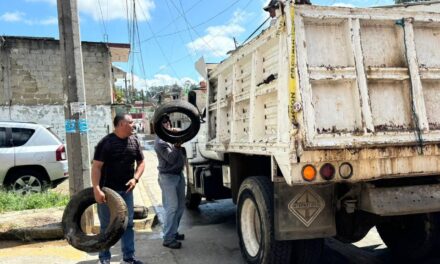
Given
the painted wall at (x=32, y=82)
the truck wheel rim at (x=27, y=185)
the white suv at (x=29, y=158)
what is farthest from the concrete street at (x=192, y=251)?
the painted wall at (x=32, y=82)

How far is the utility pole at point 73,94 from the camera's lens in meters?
6.22

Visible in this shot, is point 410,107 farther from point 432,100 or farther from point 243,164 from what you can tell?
point 243,164

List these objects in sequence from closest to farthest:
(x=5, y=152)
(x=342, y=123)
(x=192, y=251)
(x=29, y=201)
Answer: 1. (x=342, y=123)
2. (x=192, y=251)
3. (x=29, y=201)
4. (x=5, y=152)

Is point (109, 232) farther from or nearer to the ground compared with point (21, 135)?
nearer to the ground

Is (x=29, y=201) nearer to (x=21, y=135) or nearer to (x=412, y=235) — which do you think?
(x=21, y=135)

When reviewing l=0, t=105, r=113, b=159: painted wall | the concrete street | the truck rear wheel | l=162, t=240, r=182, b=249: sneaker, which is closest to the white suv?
the concrete street

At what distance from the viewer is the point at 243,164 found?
16.2 ft

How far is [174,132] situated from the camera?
5742 mm

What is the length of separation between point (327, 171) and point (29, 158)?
24.1 ft

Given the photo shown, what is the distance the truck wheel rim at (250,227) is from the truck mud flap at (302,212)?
0.71 metres

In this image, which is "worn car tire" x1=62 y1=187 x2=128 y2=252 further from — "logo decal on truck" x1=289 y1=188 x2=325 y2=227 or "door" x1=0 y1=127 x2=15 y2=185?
"door" x1=0 y1=127 x2=15 y2=185

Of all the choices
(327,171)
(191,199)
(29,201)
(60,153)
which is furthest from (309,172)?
(60,153)

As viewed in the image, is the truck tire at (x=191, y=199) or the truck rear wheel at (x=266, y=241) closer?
the truck rear wheel at (x=266, y=241)

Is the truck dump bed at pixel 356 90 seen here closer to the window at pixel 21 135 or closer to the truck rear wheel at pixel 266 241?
the truck rear wheel at pixel 266 241
